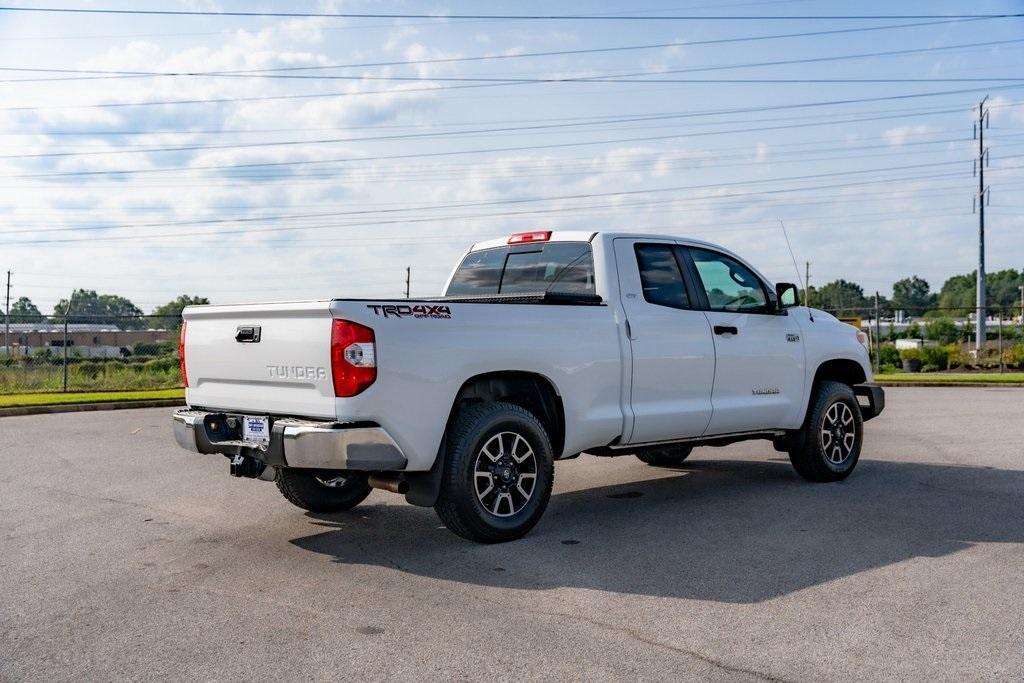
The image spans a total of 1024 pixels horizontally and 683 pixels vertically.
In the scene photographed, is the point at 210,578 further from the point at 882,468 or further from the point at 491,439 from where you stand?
the point at 882,468

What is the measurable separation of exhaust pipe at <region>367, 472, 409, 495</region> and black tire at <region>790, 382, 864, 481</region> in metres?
4.21

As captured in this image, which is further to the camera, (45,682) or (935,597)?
(935,597)

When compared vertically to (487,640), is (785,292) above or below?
above

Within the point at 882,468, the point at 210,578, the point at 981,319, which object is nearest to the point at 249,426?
the point at 210,578

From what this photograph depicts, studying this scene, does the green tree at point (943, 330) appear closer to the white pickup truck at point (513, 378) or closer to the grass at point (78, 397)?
the grass at point (78, 397)

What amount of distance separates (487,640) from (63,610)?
2.24 metres

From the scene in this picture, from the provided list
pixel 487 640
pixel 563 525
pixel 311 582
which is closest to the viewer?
pixel 487 640

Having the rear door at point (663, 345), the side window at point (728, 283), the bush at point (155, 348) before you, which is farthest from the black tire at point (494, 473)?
the bush at point (155, 348)

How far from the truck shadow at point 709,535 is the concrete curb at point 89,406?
1206 cm

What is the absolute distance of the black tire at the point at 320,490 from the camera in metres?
7.47

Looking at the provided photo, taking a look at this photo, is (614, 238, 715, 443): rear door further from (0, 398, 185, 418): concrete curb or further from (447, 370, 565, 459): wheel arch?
(0, 398, 185, 418): concrete curb

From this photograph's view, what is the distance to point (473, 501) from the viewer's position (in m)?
6.43

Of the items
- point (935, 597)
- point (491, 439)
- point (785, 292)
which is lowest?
point (935, 597)

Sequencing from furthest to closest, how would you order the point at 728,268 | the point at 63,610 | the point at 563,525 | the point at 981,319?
1. the point at 981,319
2. the point at 728,268
3. the point at 563,525
4. the point at 63,610
